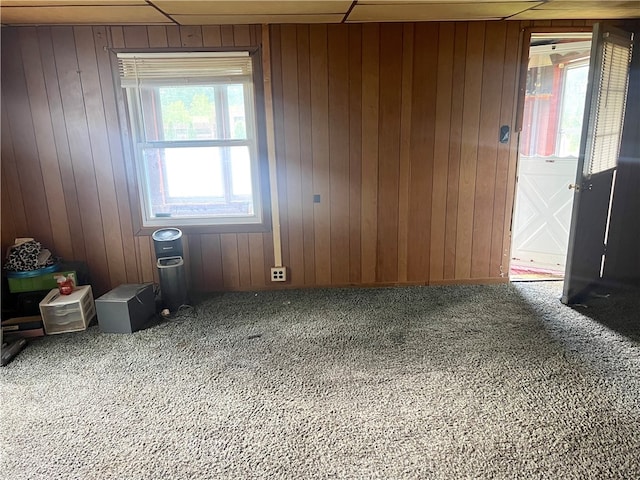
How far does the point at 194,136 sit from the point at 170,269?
105 cm

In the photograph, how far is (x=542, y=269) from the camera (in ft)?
14.9

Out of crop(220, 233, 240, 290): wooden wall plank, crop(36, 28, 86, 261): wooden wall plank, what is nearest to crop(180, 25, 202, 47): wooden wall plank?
crop(36, 28, 86, 261): wooden wall plank

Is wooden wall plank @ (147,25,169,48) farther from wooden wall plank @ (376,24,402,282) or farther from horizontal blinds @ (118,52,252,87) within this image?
wooden wall plank @ (376,24,402,282)

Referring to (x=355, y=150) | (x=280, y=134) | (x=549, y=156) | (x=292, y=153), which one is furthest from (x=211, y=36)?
(x=549, y=156)

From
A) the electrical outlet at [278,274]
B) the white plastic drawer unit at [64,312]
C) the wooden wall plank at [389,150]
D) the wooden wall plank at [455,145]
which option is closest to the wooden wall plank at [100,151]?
the white plastic drawer unit at [64,312]

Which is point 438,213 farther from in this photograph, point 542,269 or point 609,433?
point 609,433

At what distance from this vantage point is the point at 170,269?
10.9 feet

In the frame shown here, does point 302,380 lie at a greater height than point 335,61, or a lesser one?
lesser

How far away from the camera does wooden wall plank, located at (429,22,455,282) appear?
341 centimetres

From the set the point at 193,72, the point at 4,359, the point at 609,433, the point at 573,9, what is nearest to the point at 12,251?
the point at 4,359

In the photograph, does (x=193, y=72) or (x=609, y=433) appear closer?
(x=609, y=433)

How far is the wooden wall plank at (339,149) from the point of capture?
3363 mm

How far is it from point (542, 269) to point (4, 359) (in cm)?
452

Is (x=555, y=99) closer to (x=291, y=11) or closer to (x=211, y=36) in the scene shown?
(x=291, y=11)
